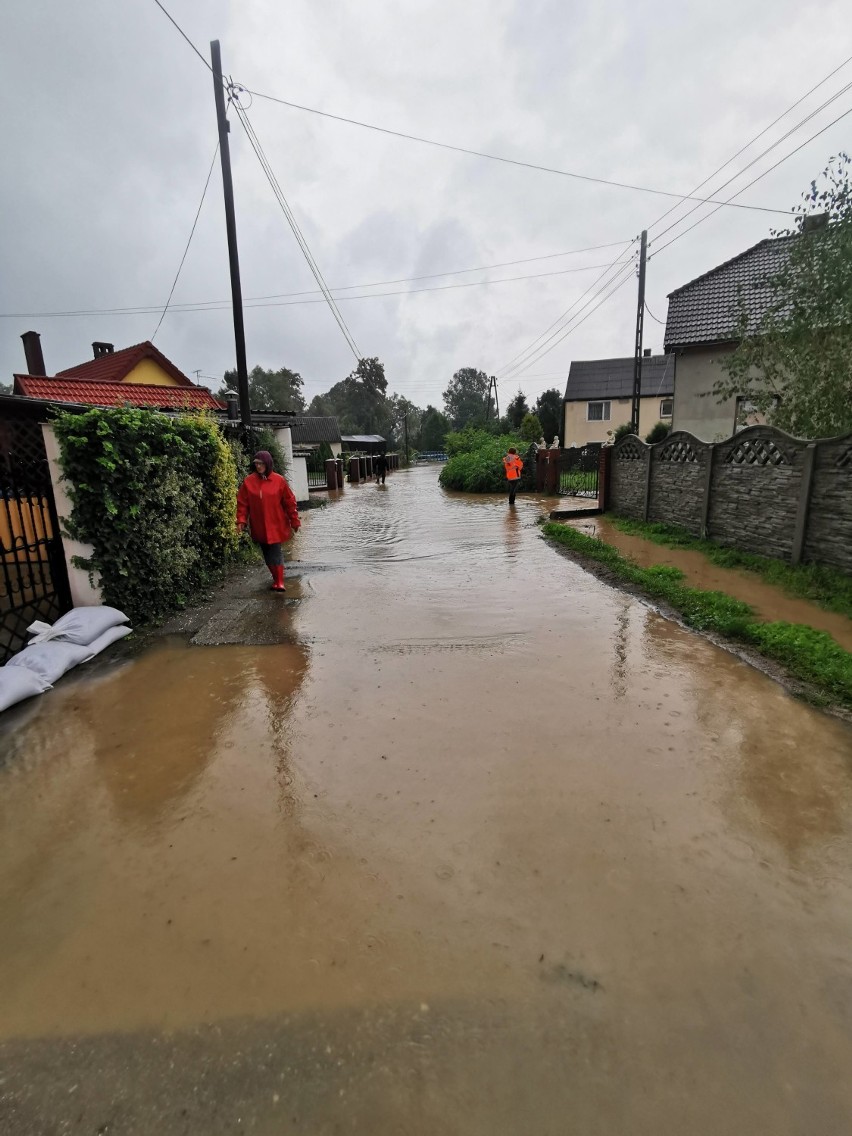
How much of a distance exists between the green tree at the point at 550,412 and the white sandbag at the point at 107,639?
4332 centimetres

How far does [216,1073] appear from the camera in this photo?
1.66m

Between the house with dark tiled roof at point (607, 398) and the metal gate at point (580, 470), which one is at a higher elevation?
the house with dark tiled roof at point (607, 398)

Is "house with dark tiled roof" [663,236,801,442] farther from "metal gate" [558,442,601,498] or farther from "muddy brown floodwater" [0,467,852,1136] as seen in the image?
"muddy brown floodwater" [0,467,852,1136]

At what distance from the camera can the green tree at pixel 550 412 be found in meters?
46.9

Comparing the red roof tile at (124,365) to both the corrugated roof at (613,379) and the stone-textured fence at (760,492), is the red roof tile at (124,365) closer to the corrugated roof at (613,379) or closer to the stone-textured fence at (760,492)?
the stone-textured fence at (760,492)

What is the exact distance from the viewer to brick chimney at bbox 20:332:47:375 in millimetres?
20938

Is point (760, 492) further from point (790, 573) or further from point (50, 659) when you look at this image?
point (50, 659)

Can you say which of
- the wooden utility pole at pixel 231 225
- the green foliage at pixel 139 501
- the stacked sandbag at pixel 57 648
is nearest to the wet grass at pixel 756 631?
the green foliage at pixel 139 501

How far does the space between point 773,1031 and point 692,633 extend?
3970mm

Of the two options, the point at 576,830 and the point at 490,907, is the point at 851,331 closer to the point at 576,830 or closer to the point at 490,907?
the point at 576,830

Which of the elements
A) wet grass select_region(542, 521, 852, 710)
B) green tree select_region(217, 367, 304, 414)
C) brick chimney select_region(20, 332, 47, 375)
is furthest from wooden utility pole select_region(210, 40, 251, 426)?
green tree select_region(217, 367, 304, 414)

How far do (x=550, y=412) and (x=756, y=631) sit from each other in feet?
151

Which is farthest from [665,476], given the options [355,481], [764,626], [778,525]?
[355,481]

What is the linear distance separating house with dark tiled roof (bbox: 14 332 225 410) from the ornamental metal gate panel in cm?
290
